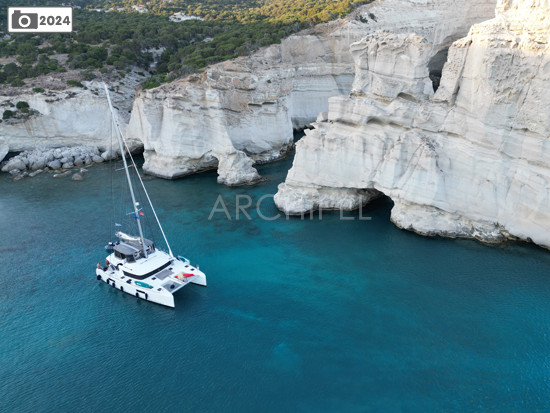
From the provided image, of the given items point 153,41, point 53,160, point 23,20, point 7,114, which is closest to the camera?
point 7,114

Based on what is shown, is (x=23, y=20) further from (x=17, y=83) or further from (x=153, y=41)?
(x=17, y=83)

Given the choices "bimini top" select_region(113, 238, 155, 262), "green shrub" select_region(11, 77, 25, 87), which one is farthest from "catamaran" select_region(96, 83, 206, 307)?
"green shrub" select_region(11, 77, 25, 87)

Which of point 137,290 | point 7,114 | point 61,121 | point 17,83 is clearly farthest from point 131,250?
point 17,83

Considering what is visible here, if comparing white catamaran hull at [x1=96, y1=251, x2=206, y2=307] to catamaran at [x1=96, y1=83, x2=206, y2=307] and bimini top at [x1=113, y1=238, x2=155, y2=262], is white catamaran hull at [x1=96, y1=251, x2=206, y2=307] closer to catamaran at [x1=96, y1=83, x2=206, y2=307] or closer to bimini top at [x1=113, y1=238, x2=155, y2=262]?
catamaran at [x1=96, y1=83, x2=206, y2=307]

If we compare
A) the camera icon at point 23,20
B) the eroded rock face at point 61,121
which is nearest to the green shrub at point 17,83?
the eroded rock face at point 61,121

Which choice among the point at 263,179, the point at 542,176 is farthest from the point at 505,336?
the point at 263,179

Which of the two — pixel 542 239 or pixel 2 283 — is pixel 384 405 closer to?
pixel 542 239
